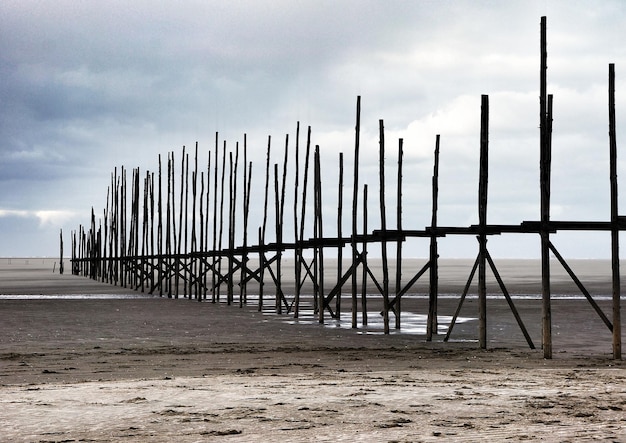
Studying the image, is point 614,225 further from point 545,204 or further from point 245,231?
point 245,231

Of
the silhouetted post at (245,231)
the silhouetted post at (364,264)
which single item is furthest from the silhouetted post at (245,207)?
the silhouetted post at (364,264)

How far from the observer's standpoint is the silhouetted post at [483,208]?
18.4m

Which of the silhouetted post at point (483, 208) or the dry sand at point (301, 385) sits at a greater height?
the silhouetted post at point (483, 208)

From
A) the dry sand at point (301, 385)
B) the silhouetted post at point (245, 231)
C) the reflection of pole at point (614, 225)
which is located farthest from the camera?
the silhouetted post at point (245, 231)

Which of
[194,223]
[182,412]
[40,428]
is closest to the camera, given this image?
[40,428]

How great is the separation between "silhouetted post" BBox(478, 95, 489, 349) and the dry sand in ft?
1.92

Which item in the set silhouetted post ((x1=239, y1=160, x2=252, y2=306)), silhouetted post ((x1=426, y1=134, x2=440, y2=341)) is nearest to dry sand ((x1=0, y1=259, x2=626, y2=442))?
silhouetted post ((x1=426, y1=134, x2=440, y2=341))

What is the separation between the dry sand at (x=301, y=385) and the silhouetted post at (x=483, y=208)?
0.59 meters

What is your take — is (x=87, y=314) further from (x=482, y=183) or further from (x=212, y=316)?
(x=482, y=183)

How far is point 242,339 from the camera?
20.7m

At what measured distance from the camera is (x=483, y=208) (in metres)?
18.5

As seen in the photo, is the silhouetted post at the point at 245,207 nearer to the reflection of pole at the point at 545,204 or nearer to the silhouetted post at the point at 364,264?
the silhouetted post at the point at 364,264

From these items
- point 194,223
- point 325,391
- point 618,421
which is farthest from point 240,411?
point 194,223

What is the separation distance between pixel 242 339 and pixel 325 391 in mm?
9540
